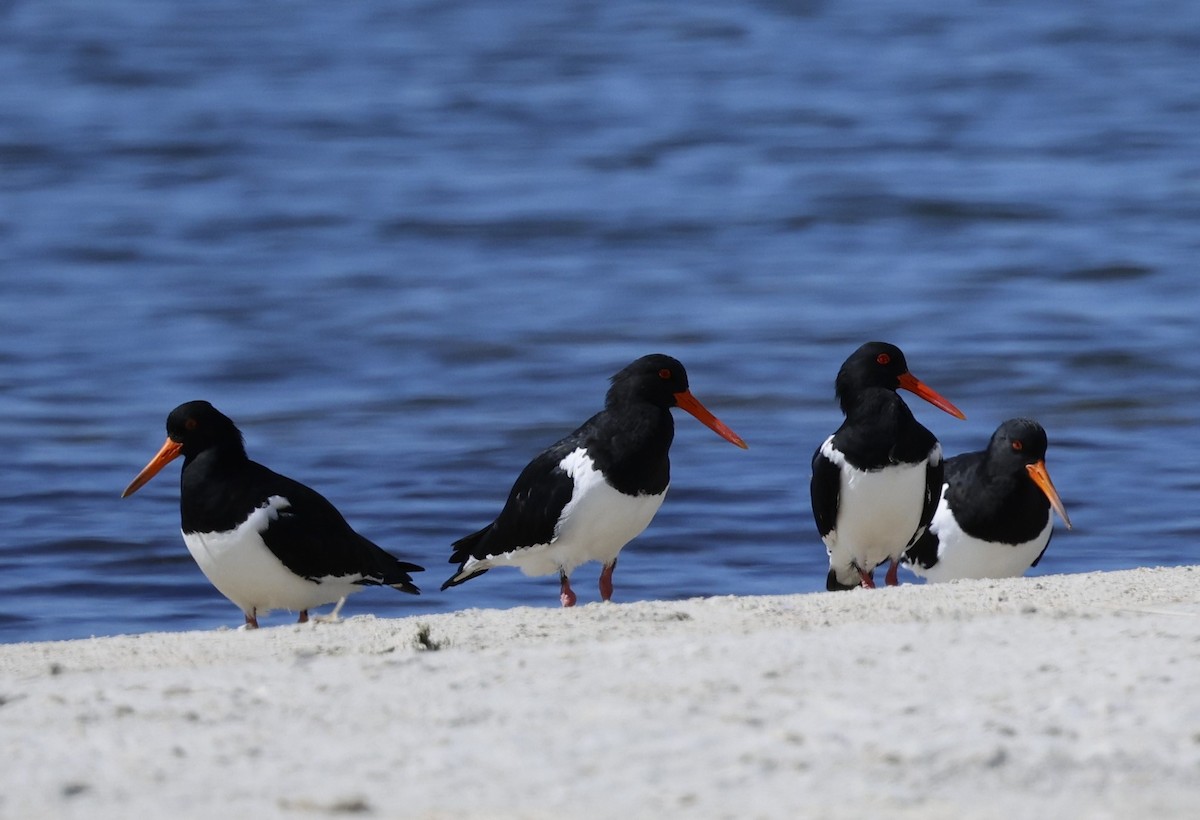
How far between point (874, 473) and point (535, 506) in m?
1.39

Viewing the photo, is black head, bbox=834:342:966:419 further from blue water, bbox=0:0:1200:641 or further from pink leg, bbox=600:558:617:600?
blue water, bbox=0:0:1200:641

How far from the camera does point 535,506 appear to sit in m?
7.65

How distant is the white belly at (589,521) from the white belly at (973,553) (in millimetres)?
1711

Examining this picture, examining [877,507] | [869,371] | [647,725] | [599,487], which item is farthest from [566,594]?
[647,725]

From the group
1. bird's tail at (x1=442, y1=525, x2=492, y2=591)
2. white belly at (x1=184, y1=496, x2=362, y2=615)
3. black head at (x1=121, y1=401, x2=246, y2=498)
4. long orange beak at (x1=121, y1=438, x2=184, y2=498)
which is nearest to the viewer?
white belly at (x1=184, y1=496, x2=362, y2=615)

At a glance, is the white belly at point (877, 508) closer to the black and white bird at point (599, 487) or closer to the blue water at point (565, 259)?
the black and white bird at point (599, 487)

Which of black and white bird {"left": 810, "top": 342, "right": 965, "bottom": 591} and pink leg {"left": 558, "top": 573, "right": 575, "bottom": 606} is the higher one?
black and white bird {"left": 810, "top": 342, "right": 965, "bottom": 591}

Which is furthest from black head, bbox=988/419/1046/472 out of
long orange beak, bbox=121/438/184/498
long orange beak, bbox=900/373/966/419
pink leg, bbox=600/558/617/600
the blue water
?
long orange beak, bbox=121/438/184/498

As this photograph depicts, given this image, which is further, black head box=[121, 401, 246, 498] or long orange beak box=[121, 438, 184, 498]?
long orange beak box=[121, 438, 184, 498]

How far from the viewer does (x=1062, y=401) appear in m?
13.2

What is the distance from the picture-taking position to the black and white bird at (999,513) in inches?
340

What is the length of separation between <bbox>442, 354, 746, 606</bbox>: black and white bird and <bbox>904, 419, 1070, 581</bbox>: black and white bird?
1557 millimetres

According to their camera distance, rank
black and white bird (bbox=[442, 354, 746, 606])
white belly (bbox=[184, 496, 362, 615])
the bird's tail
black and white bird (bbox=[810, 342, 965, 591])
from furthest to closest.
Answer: the bird's tail < black and white bird (bbox=[810, 342, 965, 591]) < black and white bird (bbox=[442, 354, 746, 606]) < white belly (bbox=[184, 496, 362, 615])

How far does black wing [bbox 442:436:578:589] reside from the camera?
760 centimetres
